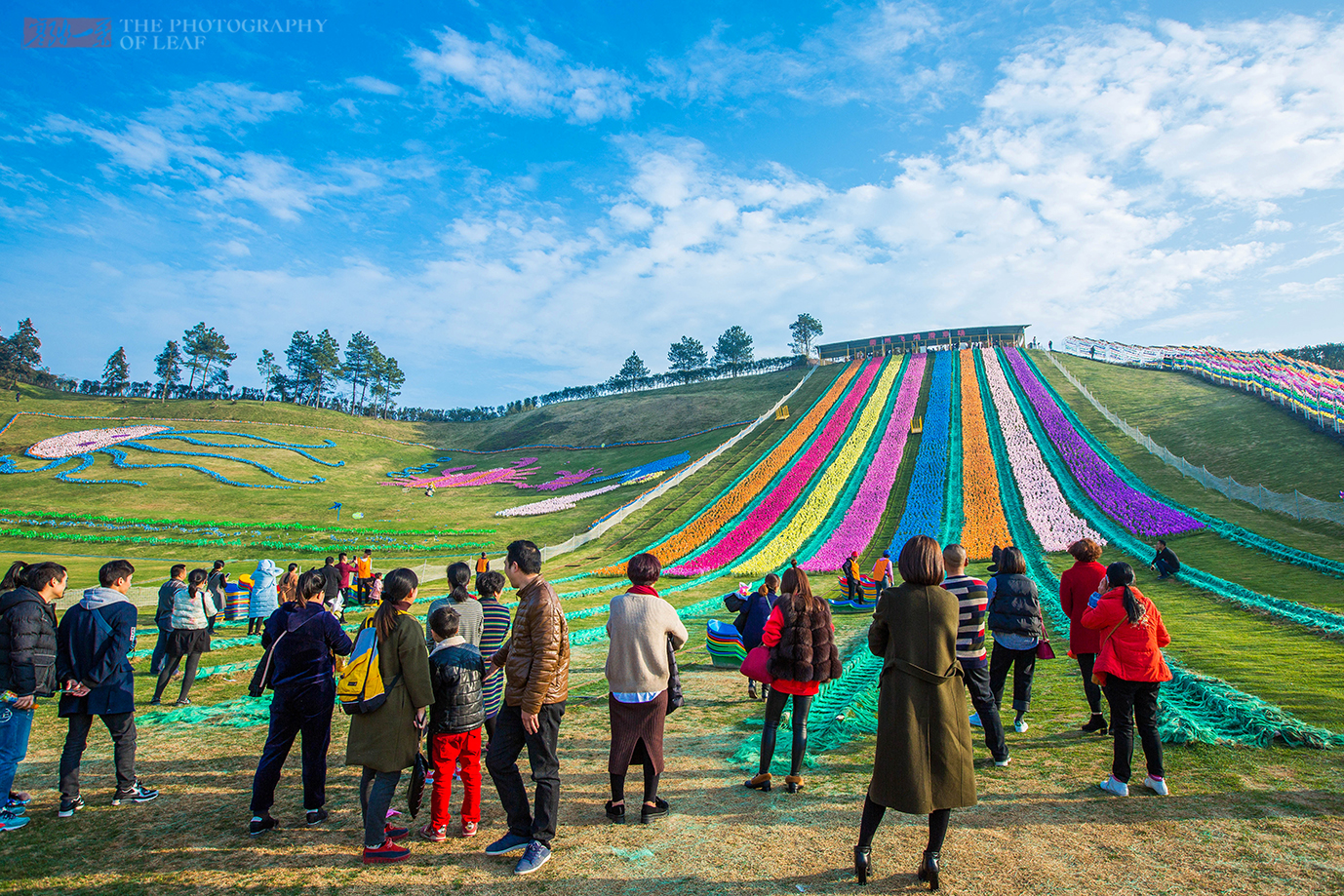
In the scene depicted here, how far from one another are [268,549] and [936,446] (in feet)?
124

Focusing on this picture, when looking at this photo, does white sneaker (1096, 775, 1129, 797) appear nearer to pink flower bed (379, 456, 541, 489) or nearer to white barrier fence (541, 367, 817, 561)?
white barrier fence (541, 367, 817, 561)

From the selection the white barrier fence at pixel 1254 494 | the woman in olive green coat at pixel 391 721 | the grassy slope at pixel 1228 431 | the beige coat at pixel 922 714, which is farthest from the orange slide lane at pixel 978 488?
the woman in olive green coat at pixel 391 721

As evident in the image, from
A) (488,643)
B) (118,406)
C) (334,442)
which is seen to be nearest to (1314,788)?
(488,643)

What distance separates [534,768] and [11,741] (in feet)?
15.9

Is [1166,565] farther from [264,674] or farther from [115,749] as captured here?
[115,749]

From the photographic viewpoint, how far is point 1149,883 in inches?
161

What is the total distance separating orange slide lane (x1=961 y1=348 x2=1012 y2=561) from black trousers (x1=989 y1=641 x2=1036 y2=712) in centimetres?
1370

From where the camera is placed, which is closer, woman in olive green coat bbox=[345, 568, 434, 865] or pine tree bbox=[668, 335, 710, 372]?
woman in olive green coat bbox=[345, 568, 434, 865]

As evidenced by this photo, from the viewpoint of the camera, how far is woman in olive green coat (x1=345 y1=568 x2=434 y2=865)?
486 centimetres

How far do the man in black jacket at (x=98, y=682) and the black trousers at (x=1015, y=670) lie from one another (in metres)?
8.54

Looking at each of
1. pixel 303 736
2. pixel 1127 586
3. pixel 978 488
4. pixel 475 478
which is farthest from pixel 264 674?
pixel 475 478

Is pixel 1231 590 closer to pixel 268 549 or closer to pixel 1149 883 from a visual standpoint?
pixel 1149 883

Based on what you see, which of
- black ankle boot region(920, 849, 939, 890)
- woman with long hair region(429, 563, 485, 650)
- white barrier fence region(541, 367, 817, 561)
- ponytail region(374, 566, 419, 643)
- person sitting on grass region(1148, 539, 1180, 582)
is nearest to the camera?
black ankle boot region(920, 849, 939, 890)

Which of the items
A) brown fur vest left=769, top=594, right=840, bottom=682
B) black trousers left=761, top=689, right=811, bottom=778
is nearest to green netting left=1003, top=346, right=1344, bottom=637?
brown fur vest left=769, top=594, right=840, bottom=682
